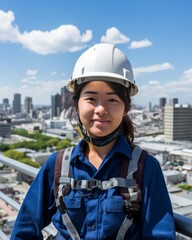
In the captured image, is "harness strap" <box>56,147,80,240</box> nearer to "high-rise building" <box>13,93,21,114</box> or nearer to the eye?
the eye

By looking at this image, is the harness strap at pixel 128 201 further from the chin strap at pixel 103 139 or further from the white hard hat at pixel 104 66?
the white hard hat at pixel 104 66

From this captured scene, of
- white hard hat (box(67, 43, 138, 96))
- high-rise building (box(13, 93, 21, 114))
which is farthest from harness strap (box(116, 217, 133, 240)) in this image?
high-rise building (box(13, 93, 21, 114))

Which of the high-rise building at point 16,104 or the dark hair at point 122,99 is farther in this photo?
the high-rise building at point 16,104

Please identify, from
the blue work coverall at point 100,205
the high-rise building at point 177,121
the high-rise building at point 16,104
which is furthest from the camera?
the high-rise building at point 16,104

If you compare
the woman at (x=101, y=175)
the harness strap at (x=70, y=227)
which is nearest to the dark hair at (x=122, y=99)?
the woman at (x=101, y=175)

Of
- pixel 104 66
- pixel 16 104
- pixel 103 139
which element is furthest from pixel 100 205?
pixel 16 104

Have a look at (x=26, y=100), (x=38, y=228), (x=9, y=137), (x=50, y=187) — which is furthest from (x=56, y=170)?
(x=26, y=100)
